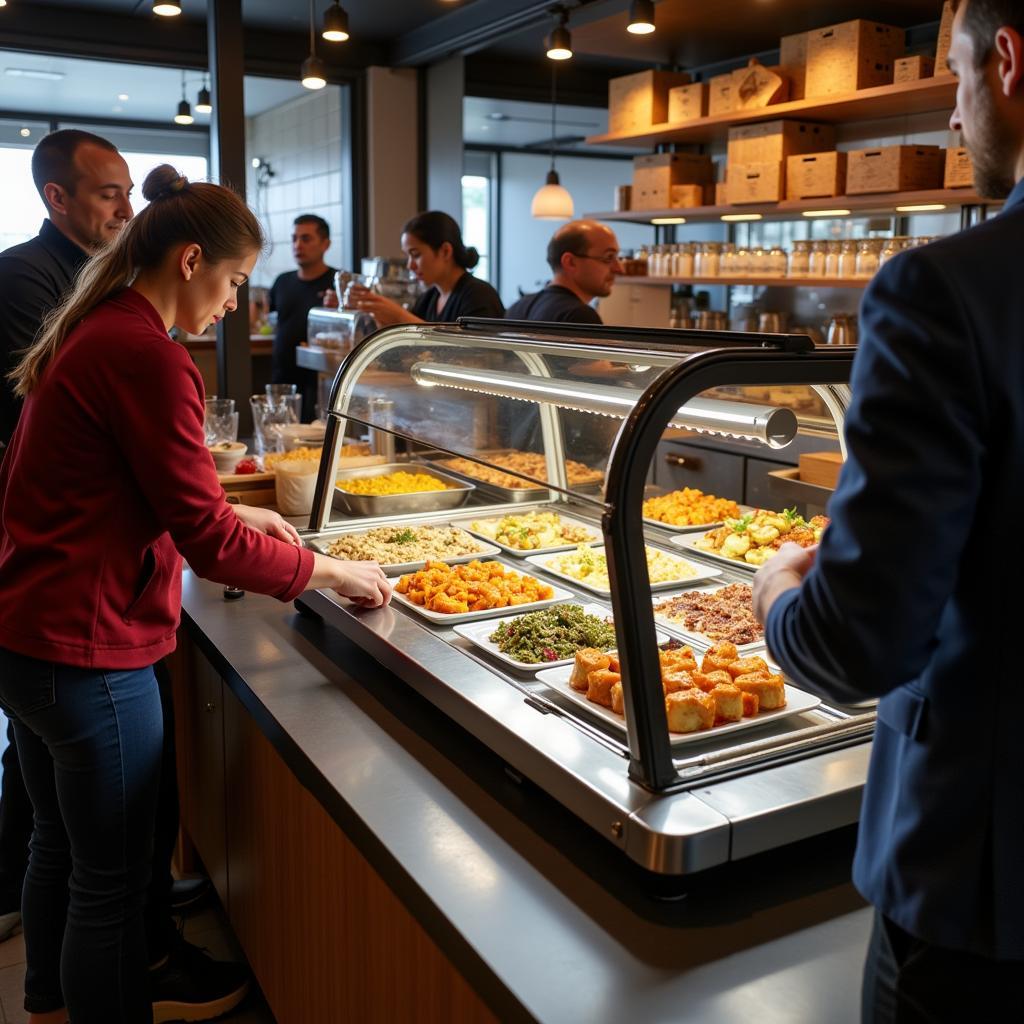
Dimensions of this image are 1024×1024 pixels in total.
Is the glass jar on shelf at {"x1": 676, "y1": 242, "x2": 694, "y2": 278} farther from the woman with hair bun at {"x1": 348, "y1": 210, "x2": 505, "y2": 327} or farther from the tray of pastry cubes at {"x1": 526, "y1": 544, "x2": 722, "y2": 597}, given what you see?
the tray of pastry cubes at {"x1": 526, "y1": 544, "x2": 722, "y2": 597}

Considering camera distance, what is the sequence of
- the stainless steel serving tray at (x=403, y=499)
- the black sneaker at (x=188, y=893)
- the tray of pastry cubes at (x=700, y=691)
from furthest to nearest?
the stainless steel serving tray at (x=403, y=499)
the black sneaker at (x=188, y=893)
the tray of pastry cubes at (x=700, y=691)

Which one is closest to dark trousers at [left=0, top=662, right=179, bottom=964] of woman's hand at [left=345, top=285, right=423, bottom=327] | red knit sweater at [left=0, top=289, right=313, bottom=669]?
red knit sweater at [left=0, top=289, right=313, bottom=669]

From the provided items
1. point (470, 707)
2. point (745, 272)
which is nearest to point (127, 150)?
point (745, 272)

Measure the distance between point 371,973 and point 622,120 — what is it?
5481mm

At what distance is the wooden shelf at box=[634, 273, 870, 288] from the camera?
4887 millimetres

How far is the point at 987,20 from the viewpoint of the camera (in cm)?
86

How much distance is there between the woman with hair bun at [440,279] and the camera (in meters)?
4.18

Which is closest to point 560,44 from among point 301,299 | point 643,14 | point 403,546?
point 643,14

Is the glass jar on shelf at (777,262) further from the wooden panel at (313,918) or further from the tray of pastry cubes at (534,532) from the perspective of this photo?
the wooden panel at (313,918)

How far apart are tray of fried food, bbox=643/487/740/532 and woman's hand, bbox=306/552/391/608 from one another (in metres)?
0.92

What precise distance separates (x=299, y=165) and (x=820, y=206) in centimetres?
597

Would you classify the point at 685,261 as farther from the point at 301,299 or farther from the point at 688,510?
the point at 688,510

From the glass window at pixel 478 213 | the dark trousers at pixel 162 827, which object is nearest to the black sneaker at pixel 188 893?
the dark trousers at pixel 162 827

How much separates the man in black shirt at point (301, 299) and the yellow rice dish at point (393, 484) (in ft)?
9.16
